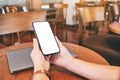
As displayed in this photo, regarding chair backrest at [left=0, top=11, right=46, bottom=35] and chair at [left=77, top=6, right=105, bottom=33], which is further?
chair at [left=77, top=6, right=105, bottom=33]

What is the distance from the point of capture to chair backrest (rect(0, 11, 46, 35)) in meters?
1.56

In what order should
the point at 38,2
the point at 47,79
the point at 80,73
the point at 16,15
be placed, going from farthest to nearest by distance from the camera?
the point at 38,2 → the point at 16,15 → the point at 80,73 → the point at 47,79

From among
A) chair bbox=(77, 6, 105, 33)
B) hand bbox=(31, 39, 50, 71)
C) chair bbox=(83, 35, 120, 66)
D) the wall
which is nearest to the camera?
hand bbox=(31, 39, 50, 71)

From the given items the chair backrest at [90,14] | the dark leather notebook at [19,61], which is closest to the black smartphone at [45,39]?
the dark leather notebook at [19,61]

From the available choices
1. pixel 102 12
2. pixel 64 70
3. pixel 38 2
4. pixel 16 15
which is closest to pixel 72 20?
pixel 38 2

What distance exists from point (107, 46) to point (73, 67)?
1.03m

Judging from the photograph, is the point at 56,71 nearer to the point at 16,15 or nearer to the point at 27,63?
the point at 27,63

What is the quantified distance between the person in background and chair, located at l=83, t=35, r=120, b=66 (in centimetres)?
74

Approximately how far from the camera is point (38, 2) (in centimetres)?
452

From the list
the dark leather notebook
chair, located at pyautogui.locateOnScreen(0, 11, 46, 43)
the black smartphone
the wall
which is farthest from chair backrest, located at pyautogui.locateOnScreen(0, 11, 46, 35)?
the wall

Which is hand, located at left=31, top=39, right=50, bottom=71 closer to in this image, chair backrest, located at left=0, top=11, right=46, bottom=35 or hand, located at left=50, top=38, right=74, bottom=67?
hand, located at left=50, top=38, right=74, bottom=67

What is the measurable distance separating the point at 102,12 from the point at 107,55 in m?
0.86

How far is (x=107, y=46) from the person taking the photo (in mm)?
1764

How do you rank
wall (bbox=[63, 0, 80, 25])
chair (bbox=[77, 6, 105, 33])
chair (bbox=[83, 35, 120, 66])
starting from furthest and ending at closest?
wall (bbox=[63, 0, 80, 25])
chair (bbox=[77, 6, 105, 33])
chair (bbox=[83, 35, 120, 66])
